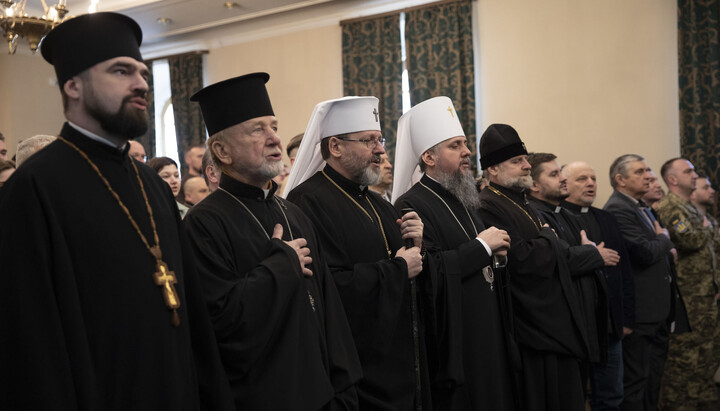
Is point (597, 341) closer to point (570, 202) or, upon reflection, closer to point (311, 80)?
point (570, 202)

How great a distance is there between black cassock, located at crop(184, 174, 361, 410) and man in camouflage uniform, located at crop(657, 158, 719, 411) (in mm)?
4883

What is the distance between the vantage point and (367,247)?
336 cm

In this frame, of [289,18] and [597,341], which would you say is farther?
[289,18]

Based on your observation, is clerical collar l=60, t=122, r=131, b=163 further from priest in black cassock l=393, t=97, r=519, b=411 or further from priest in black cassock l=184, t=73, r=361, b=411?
priest in black cassock l=393, t=97, r=519, b=411

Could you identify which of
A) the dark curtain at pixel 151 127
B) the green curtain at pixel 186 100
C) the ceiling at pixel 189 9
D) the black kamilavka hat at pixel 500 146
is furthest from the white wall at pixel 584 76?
the black kamilavka hat at pixel 500 146

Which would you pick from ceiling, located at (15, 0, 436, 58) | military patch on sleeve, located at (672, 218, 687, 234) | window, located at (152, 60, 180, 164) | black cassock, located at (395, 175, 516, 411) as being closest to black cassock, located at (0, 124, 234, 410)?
black cassock, located at (395, 175, 516, 411)

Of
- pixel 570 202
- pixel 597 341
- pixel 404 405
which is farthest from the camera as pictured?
pixel 570 202

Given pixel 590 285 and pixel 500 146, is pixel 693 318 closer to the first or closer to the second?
pixel 590 285

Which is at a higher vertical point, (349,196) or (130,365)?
(349,196)

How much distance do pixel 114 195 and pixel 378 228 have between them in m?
1.62

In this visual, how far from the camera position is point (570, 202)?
18.8 ft

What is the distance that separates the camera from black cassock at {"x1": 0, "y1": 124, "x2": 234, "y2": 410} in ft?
5.82

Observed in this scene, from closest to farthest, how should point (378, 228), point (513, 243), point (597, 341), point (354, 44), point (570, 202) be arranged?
point (378, 228) → point (513, 243) → point (597, 341) → point (570, 202) → point (354, 44)

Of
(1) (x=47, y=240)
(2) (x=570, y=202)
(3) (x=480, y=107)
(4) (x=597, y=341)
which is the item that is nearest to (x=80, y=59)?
(1) (x=47, y=240)
